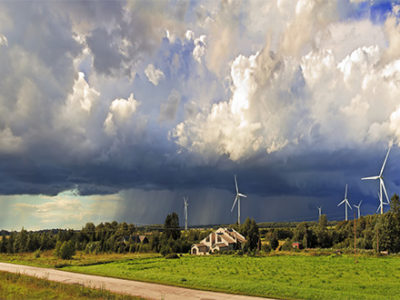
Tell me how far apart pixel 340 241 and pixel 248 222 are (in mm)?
34531

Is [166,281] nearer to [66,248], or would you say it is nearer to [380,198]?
[66,248]

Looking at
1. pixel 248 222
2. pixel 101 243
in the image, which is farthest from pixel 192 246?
pixel 101 243

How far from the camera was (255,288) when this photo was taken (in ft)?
106

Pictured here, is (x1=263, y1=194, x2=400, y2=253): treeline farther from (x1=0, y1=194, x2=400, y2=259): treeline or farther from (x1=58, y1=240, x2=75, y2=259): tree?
(x1=58, y1=240, x2=75, y2=259): tree

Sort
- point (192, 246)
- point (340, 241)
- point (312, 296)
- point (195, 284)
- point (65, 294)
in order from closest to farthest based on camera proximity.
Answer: point (312, 296)
point (65, 294)
point (195, 284)
point (192, 246)
point (340, 241)

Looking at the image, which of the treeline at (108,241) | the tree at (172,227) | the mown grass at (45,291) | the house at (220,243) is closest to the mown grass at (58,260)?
the treeline at (108,241)

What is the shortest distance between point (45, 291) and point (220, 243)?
70.2 meters

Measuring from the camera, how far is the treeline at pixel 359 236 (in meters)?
83.1

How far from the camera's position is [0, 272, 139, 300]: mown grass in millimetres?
30812

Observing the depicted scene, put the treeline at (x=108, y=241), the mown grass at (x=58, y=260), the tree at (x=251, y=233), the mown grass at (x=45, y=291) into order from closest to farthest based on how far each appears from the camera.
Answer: the mown grass at (x=45, y=291)
the mown grass at (x=58, y=260)
the treeline at (x=108, y=241)
the tree at (x=251, y=233)

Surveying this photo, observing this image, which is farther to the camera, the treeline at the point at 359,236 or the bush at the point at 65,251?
the treeline at the point at 359,236

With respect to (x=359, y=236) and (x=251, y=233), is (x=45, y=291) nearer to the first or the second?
(x=251, y=233)

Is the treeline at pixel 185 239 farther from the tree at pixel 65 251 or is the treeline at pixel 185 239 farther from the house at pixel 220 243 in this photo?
the tree at pixel 65 251

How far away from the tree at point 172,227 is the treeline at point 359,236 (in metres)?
28.1
